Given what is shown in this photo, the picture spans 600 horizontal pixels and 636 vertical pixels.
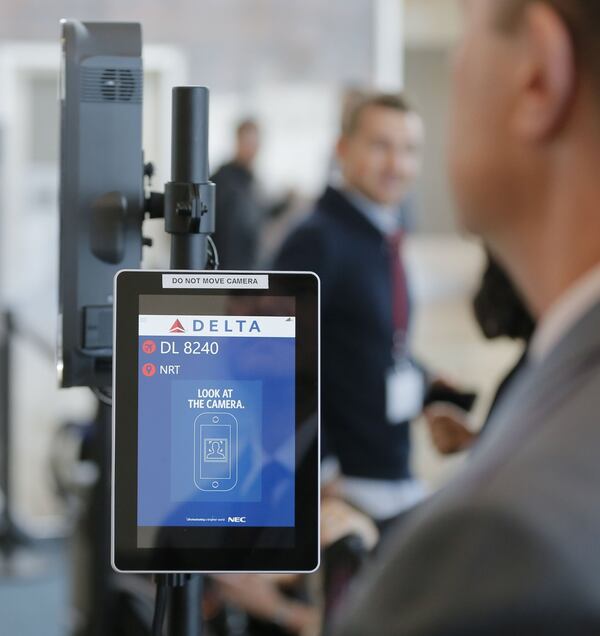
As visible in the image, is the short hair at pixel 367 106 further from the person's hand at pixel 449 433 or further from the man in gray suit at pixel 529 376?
the man in gray suit at pixel 529 376

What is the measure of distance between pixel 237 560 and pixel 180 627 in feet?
0.32

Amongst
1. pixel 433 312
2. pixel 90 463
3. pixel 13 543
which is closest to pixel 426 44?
pixel 433 312

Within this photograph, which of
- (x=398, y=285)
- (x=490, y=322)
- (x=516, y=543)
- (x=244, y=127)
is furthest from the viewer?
(x=244, y=127)

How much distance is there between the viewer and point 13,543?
4.56 m

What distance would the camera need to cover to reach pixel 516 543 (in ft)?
1.65

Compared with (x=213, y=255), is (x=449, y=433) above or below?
below

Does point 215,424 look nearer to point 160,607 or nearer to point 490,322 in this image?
point 160,607

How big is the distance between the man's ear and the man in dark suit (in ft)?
4.65

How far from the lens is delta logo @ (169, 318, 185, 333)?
0.94m

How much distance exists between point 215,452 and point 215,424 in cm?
2

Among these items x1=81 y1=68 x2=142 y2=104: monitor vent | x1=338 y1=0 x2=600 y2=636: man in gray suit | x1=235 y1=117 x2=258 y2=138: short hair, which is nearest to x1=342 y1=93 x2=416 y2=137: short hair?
x1=81 y1=68 x2=142 y2=104: monitor vent

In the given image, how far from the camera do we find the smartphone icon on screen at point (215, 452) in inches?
36.7

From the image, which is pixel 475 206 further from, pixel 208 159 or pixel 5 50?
pixel 5 50

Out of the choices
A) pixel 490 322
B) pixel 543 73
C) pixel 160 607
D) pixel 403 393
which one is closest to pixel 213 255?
pixel 160 607
